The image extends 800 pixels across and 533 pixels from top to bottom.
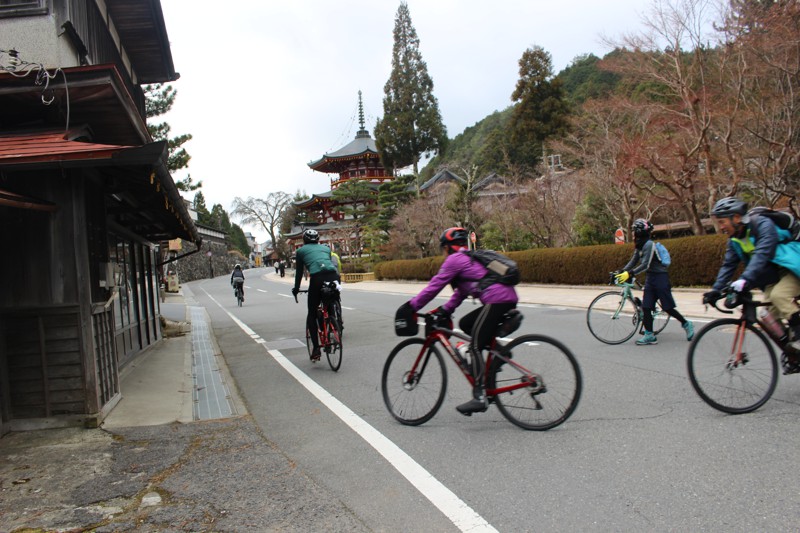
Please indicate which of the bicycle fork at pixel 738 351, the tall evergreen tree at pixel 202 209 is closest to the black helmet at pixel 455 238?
the bicycle fork at pixel 738 351

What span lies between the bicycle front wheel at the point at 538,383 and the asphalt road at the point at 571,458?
14 cm

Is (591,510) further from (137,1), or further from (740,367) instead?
(137,1)

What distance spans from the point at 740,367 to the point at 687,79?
49.7 ft

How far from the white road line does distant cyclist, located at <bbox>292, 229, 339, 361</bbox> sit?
60.1 inches

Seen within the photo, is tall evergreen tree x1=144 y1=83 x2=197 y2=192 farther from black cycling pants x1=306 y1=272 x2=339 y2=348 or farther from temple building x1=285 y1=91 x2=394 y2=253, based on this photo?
temple building x1=285 y1=91 x2=394 y2=253

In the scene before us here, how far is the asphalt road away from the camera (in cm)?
297

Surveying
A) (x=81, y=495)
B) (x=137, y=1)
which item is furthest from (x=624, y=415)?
(x=137, y=1)

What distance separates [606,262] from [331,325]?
1359 cm

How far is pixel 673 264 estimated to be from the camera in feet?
52.3

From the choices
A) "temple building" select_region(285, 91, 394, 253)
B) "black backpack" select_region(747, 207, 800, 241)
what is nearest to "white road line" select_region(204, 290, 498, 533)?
"black backpack" select_region(747, 207, 800, 241)

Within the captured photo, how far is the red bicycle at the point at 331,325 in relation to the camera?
24.5 feet

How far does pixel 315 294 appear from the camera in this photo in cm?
754

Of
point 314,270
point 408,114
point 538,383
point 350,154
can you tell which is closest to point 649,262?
point 538,383

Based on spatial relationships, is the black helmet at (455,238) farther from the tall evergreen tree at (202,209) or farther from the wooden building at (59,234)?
the tall evergreen tree at (202,209)
